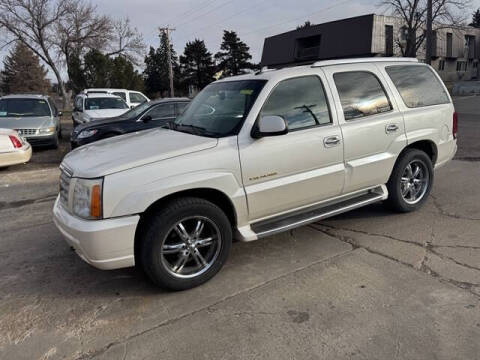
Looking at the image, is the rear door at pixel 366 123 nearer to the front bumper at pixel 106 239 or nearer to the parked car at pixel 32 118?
the front bumper at pixel 106 239

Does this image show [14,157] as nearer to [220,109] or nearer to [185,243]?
[220,109]

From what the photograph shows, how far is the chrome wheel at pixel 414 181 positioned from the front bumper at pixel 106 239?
3.42 m

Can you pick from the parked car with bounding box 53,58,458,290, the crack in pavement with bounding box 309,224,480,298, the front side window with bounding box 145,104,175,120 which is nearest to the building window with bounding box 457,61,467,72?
the front side window with bounding box 145,104,175,120

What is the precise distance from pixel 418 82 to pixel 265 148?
8.78 ft

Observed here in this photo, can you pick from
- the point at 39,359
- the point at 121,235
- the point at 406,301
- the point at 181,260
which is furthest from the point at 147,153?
the point at 406,301

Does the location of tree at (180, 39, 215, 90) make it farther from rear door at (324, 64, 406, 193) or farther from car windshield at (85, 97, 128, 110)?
rear door at (324, 64, 406, 193)

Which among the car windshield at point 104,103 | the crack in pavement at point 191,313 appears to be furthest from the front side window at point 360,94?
the car windshield at point 104,103

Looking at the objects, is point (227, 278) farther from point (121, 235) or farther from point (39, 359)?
point (39, 359)

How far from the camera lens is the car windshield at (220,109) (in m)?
3.73

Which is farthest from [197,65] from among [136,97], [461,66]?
[136,97]

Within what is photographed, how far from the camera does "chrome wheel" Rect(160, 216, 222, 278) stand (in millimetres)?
3321

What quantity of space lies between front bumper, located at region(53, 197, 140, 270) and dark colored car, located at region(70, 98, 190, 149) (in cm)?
639

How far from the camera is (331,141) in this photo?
3.98 metres

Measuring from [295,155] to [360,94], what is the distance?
1230mm
